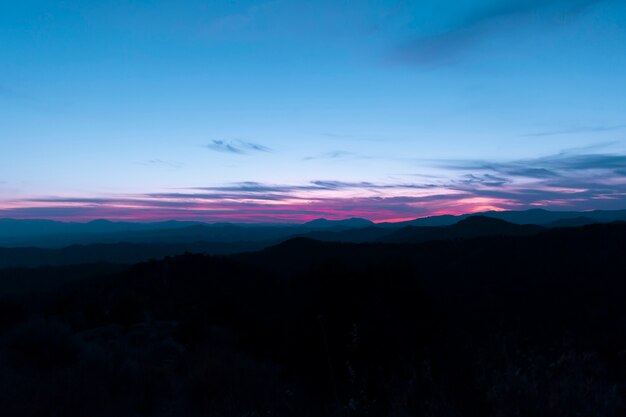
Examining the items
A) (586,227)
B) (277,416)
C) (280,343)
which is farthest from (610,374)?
(586,227)

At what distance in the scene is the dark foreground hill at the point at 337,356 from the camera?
4875 mm

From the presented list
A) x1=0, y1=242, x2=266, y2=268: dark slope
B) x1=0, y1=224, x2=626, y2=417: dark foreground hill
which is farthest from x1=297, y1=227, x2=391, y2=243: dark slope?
x1=0, y1=224, x2=626, y2=417: dark foreground hill

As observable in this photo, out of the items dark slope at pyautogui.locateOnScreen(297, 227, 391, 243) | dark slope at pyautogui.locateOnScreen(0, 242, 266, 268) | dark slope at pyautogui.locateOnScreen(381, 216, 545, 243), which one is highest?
dark slope at pyautogui.locateOnScreen(381, 216, 545, 243)

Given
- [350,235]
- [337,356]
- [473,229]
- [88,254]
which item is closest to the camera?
[337,356]

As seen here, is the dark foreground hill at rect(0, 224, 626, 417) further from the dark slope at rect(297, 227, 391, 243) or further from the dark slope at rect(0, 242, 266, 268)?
the dark slope at rect(297, 227, 391, 243)

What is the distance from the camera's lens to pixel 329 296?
9719 millimetres

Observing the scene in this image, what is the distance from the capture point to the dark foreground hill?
16.0ft

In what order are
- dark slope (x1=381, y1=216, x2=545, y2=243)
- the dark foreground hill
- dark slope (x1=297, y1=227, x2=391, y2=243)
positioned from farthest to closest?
dark slope (x1=297, y1=227, x2=391, y2=243) → dark slope (x1=381, y1=216, x2=545, y2=243) → the dark foreground hill

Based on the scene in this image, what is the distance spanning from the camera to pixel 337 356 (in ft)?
27.9

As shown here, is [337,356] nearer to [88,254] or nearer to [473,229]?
[473,229]

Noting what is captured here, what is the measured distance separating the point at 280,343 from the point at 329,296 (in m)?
1.61

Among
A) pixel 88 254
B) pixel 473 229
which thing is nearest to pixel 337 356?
pixel 473 229

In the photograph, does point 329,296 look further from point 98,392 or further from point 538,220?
point 538,220

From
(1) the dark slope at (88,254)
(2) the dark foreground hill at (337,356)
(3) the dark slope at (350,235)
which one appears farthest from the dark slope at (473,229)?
(2) the dark foreground hill at (337,356)
